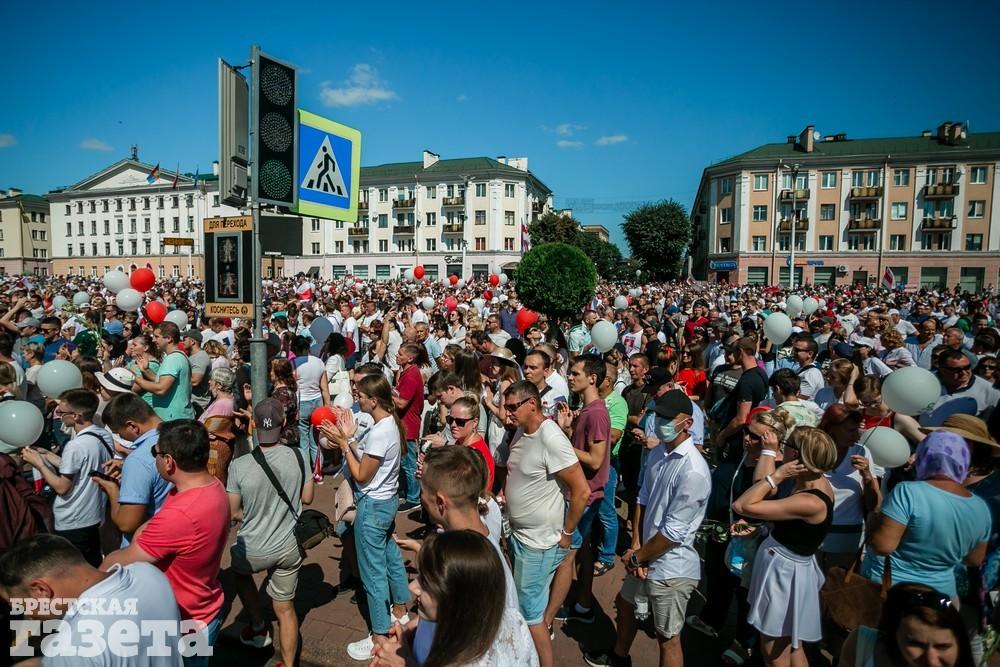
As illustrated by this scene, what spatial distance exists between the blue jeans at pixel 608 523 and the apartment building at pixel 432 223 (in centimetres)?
5023

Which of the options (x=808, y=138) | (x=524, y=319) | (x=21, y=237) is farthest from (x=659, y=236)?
(x=21, y=237)

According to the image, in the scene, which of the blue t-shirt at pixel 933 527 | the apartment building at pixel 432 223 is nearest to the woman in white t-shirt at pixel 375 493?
the blue t-shirt at pixel 933 527

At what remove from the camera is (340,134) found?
5.29 m

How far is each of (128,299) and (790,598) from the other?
1088 centimetres

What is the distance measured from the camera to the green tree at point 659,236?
5397cm

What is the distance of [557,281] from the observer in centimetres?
1606

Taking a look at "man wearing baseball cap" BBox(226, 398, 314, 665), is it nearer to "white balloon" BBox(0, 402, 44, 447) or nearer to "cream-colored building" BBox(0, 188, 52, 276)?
"white balloon" BBox(0, 402, 44, 447)

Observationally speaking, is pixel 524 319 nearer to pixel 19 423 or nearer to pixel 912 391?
pixel 912 391

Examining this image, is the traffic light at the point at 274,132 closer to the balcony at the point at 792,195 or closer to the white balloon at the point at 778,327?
the white balloon at the point at 778,327

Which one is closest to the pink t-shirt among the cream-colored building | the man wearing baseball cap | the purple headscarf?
the man wearing baseball cap

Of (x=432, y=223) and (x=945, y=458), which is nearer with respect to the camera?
(x=945, y=458)

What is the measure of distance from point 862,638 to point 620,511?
4200 mm

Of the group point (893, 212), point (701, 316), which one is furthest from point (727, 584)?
point (893, 212)

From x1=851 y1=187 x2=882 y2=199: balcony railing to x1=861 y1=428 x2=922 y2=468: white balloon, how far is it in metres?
53.5
